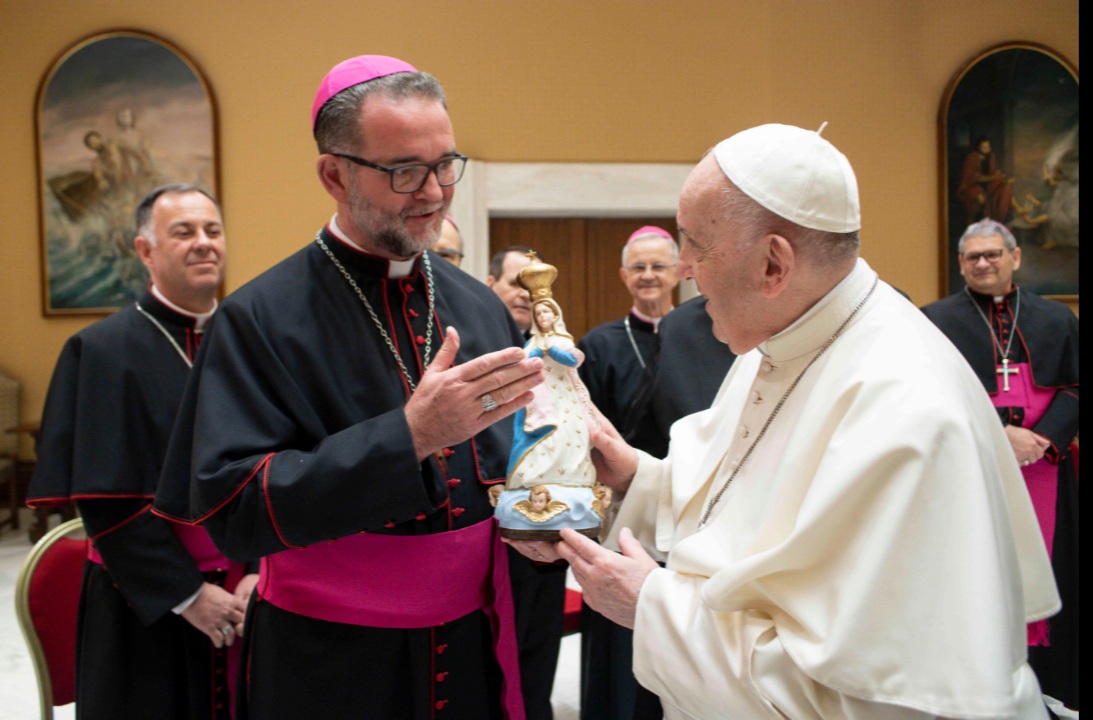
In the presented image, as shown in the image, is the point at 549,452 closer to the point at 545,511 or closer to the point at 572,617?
the point at 545,511

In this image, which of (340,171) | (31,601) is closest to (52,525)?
(31,601)

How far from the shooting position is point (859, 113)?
9102mm

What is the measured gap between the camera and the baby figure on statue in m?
1.82

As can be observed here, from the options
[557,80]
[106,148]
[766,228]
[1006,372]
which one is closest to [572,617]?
[766,228]

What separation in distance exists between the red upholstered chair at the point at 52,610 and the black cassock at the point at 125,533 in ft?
0.49

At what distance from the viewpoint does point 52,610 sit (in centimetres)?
297

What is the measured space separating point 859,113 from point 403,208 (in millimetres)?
8204

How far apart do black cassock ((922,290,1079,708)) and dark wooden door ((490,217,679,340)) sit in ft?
12.9

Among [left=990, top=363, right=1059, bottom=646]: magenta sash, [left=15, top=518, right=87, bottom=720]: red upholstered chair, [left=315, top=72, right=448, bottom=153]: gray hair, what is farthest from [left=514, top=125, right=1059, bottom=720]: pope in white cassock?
[left=990, top=363, right=1059, bottom=646]: magenta sash

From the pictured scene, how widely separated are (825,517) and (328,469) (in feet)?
2.93

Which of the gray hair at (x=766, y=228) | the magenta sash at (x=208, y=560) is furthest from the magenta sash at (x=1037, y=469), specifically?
the magenta sash at (x=208, y=560)

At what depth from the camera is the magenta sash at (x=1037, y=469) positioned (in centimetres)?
454

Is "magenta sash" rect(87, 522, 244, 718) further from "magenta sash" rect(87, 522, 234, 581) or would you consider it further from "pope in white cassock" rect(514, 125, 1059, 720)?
"pope in white cassock" rect(514, 125, 1059, 720)

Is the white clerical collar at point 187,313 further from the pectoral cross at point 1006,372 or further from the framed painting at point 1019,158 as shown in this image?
the framed painting at point 1019,158
